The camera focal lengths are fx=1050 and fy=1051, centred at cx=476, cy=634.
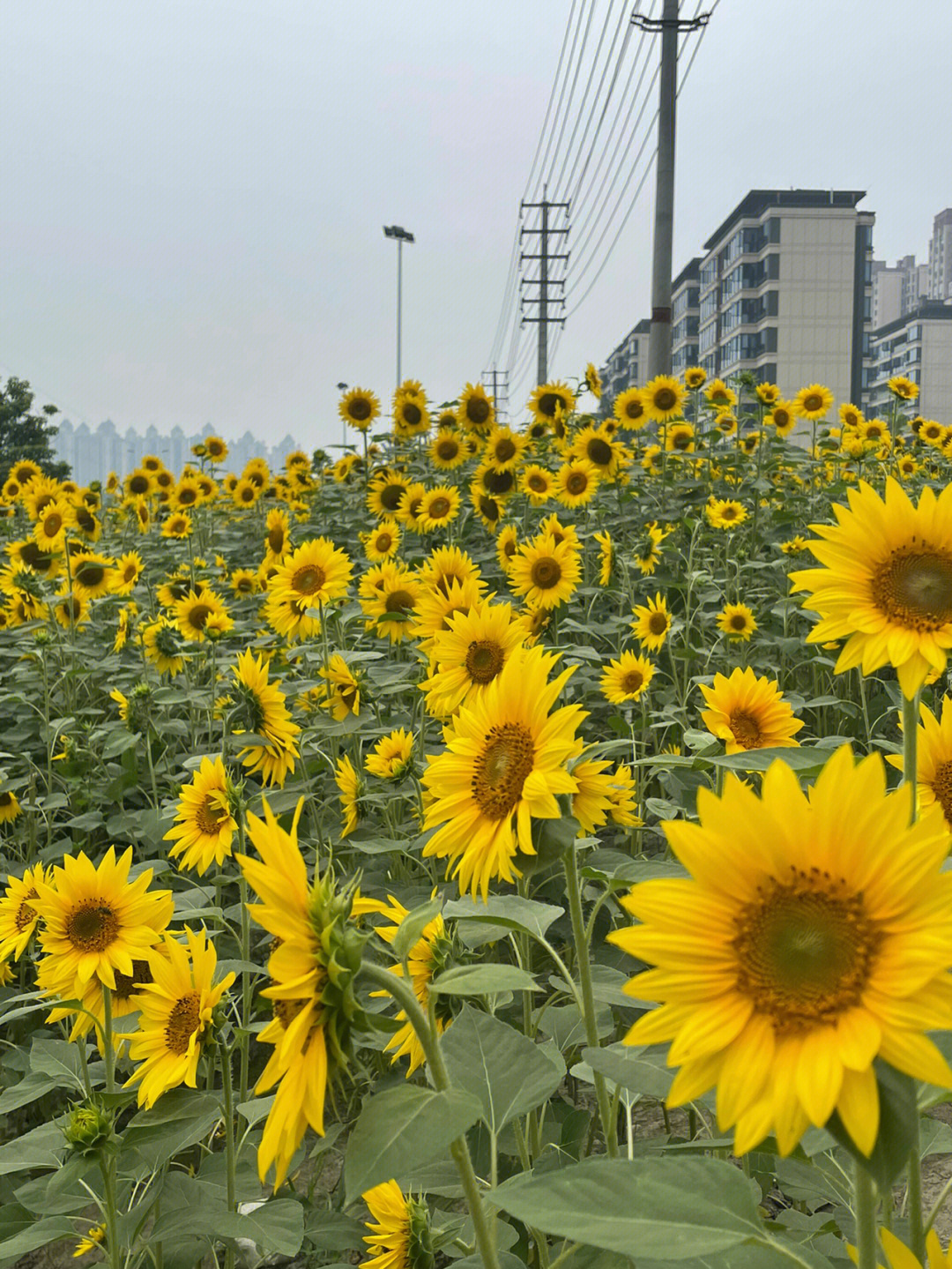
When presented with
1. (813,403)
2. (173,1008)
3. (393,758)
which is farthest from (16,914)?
(813,403)

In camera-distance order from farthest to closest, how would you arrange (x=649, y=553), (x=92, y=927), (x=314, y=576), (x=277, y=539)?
1. (x=277, y=539)
2. (x=649, y=553)
3. (x=314, y=576)
4. (x=92, y=927)

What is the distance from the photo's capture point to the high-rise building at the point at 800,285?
52469 mm

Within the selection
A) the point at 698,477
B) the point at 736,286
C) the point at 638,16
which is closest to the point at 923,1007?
the point at 698,477

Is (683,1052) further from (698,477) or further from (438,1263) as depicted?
(698,477)

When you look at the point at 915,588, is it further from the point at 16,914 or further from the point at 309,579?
the point at 309,579

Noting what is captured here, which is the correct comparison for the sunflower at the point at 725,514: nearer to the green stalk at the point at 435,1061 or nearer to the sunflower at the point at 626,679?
the sunflower at the point at 626,679

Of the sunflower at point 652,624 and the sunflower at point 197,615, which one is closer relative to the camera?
the sunflower at point 652,624

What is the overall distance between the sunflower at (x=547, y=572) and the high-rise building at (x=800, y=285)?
169 ft

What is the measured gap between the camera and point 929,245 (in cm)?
12588

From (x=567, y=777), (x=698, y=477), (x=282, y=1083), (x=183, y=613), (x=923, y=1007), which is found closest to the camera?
(x=923, y=1007)

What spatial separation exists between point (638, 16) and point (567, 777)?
35.4 feet

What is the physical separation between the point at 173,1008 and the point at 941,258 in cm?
13747

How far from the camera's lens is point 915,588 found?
3.47 ft

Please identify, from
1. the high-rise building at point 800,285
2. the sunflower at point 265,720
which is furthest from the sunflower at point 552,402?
the high-rise building at point 800,285
